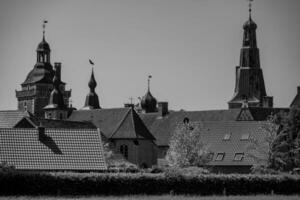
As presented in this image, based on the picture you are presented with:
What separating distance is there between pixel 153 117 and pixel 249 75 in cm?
3351

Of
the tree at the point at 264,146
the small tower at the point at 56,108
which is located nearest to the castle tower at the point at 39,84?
the small tower at the point at 56,108

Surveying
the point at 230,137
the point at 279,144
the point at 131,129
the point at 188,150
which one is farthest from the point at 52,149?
the point at 131,129

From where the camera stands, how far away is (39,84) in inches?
6289

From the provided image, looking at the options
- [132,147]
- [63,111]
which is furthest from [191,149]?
[63,111]

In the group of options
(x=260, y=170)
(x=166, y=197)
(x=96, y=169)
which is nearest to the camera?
(x=166, y=197)

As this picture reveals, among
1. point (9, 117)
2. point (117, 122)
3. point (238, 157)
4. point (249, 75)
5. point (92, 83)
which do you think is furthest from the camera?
point (92, 83)

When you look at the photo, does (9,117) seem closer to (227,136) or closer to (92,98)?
(227,136)

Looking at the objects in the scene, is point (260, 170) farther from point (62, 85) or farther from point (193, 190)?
point (62, 85)

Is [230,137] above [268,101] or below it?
below

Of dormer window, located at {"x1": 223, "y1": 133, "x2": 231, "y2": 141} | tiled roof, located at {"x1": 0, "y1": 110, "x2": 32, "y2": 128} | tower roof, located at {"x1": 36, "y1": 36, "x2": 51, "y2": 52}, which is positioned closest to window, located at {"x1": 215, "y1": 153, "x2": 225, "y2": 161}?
dormer window, located at {"x1": 223, "y1": 133, "x2": 231, "y2": 141}

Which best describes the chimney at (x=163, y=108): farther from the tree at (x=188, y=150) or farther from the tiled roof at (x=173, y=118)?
the tree at (x=188, y=150)

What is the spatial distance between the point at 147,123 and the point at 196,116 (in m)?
7.30

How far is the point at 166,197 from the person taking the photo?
4331 centimetres

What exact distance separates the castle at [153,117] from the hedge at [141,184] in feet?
84.2
